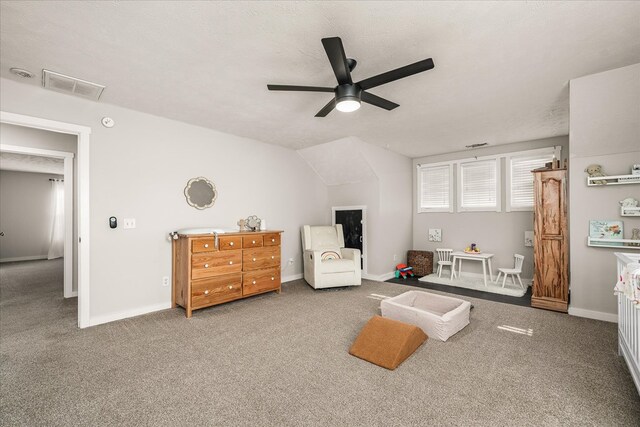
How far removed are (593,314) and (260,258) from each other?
13.5ft

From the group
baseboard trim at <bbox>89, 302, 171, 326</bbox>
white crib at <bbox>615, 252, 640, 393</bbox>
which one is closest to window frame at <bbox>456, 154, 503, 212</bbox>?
white crib at <bbox>615, 252, 640, 393</bbox>

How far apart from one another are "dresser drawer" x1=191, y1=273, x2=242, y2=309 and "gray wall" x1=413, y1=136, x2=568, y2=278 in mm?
4061

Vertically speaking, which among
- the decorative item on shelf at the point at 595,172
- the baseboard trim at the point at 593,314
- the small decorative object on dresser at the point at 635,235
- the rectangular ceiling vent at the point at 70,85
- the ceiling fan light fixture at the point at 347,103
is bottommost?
the baseboard trim at the point at 593,314

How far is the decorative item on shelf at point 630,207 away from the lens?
9.66 ft

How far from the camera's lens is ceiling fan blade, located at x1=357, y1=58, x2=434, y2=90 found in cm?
198

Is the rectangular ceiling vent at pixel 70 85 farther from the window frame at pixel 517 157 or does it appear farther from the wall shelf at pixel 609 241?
the window frame at pixel 517 157

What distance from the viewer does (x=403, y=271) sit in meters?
5.55

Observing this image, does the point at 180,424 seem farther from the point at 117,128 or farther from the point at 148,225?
the point at 117,128

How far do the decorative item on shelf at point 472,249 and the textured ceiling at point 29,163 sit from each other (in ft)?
29.6

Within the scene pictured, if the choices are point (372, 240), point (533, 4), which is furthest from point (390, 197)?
point (533, 4)

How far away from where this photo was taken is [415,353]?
244cm

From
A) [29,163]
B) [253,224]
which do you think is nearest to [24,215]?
[29,163]

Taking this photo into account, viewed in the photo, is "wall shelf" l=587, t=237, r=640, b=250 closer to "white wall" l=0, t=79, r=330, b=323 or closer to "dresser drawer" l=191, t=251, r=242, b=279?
"dresser drawer" l=191, t=251, r=242, b=279

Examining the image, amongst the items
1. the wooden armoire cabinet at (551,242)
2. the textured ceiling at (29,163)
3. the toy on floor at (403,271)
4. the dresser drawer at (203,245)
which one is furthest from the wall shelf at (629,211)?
the textured ceiling at (29,163)
